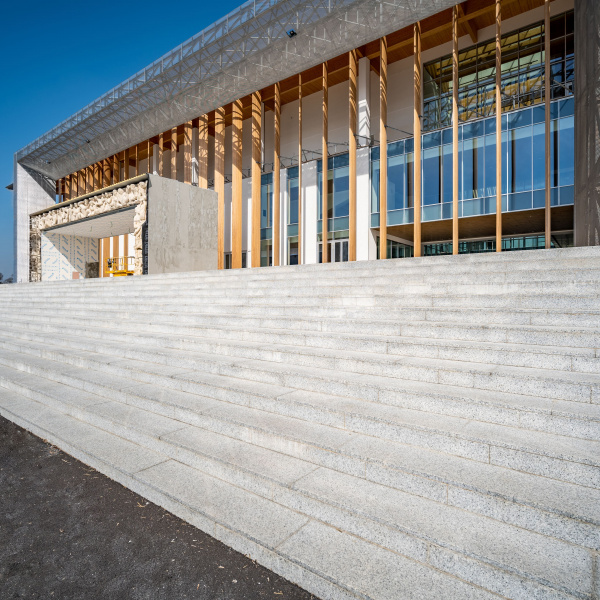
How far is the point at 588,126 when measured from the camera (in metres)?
11.6

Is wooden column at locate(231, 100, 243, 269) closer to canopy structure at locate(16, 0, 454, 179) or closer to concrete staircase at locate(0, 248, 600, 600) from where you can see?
canopy structure at locate(16, 0, 454, 179)

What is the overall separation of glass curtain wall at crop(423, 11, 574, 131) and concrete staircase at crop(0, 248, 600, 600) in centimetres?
1658

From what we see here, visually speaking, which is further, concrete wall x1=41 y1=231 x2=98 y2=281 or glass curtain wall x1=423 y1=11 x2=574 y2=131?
concrete wall x1=41 y1=231 x2=98 y2=281

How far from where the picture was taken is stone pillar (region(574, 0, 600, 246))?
10.6 meters

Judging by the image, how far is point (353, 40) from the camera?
17000 mm

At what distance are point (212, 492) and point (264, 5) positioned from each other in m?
19.0

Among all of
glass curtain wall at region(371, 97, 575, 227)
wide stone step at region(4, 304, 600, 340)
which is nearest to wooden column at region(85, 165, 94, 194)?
glass curtain wall at region(371, 97, 575, 227)

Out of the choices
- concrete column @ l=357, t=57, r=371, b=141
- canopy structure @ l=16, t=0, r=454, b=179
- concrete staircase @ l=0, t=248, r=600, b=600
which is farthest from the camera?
concrete column @ l=357, t=57, r=371, b=141

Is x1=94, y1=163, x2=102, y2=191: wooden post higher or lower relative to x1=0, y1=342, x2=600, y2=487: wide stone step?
higher

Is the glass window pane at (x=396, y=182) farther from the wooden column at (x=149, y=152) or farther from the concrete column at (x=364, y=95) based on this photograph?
the wooden column at (x=149, y=152)

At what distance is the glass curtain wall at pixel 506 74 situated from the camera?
18.2 meters

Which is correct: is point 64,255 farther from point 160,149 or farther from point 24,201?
point 24,201

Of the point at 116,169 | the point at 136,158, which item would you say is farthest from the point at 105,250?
the point at 136,158

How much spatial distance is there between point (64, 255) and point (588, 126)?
27.0 metres
